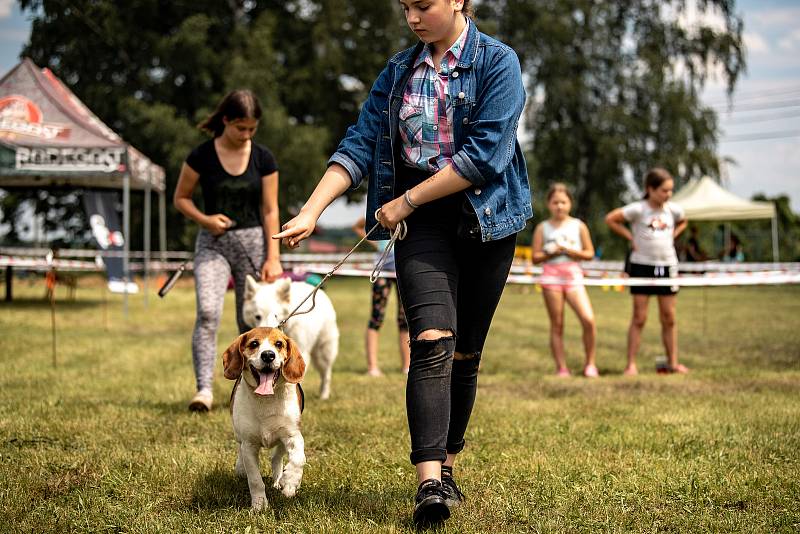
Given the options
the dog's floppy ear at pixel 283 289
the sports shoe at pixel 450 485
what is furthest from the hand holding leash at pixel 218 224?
the sports shoe at pixel 450 485

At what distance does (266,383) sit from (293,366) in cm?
14

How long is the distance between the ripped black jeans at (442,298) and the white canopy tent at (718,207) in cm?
2290

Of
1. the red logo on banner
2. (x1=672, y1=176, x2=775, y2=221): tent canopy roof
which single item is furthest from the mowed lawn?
(x1=672, y1=176, x2=775, y2=221): tent canopy roof

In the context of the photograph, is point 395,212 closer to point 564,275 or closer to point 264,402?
point 264,402

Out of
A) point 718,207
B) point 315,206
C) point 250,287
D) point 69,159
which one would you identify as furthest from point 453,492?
point 718,207

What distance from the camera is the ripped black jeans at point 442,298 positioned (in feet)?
10.2

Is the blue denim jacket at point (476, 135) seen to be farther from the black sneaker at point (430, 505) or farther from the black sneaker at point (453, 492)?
the black sneaker at point (453, 492)

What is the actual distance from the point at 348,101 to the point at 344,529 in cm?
3270

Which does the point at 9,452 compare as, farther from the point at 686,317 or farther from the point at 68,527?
the point at 686,317

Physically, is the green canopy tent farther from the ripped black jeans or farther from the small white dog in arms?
the ripped black jeans

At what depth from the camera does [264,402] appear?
3.70m

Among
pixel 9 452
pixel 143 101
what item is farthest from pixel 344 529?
pixel 143 101

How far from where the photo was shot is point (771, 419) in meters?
5.47

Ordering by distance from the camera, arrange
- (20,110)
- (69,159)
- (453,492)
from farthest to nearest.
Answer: (20,110), (69,159), (453,492)
